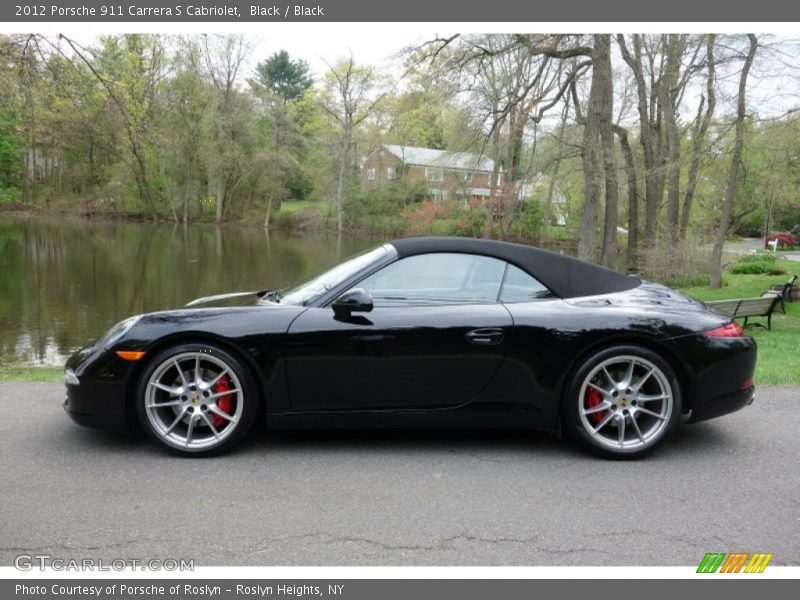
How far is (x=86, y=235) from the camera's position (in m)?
36.5

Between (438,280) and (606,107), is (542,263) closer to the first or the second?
(438,280)

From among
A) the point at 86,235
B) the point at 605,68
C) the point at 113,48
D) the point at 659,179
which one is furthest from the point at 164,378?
the point at 86,235

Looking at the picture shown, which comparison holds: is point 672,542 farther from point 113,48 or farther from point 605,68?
point 605,68

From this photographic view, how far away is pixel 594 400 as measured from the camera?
13.0ft

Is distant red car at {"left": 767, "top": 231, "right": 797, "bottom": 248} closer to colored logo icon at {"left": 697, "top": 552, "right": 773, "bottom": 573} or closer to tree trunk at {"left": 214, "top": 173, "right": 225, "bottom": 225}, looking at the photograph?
tree trunk at {"left": 214, "top": 173, "right": 225, "bottom": 225}

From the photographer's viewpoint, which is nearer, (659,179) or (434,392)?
(434,392)

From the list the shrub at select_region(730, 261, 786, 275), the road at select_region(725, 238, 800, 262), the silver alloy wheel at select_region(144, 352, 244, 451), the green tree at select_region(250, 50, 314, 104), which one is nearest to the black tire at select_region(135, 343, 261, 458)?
the silver alloy wheel at select_region(144, 352, 244, 451)

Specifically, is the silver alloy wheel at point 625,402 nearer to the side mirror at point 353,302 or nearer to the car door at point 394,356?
the car door at point 394,356

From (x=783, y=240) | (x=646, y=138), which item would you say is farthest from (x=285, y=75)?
(x=646, y=138)

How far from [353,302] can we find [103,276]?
18.5 m

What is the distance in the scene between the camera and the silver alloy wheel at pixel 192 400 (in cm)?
382

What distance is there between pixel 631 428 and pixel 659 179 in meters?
23.7

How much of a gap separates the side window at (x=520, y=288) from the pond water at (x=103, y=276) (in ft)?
26.6
